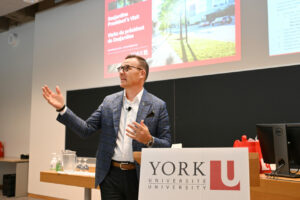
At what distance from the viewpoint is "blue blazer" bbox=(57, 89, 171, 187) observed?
1.84 meters

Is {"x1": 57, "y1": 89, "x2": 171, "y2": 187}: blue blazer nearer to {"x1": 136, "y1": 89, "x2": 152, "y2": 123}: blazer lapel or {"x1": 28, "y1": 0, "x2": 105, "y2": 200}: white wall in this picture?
{"x1": 136, "y1": 89, "x2": 152, "y2": 123}: blazer lapel

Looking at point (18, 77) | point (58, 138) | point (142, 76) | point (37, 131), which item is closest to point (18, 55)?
point (18, 77)

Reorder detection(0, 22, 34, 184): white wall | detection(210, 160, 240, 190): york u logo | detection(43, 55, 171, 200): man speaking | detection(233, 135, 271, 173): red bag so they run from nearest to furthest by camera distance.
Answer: detection(210, 160, 240, 190): york u logo < detection(43, 55, 171, 200): man speaking < detection(233, 135, 271, 173): red bag < detection(0, 22, 34, 184): white wall

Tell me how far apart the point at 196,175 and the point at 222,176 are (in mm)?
84

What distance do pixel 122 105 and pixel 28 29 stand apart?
5533mm

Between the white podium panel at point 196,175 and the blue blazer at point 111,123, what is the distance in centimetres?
71

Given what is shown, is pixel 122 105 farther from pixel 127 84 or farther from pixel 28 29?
pixel 28 29

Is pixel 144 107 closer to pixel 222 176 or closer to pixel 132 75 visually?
pixel 132 75

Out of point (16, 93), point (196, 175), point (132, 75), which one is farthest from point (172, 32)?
point (16, 93)

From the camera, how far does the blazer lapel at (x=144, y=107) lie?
6.26ft

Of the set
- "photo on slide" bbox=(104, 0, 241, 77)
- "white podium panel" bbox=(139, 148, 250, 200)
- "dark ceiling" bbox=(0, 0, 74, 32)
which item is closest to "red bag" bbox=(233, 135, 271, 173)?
"photo on slide" bbox=(104, 0, 241, 77)

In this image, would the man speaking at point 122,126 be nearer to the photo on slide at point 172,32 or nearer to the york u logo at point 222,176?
the york u logo at point 222,176

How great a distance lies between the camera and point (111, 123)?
1938 mm

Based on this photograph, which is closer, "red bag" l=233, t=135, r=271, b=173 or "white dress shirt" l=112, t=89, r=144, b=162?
"white dress shirt" l=112, t=89, r=144, b=162
